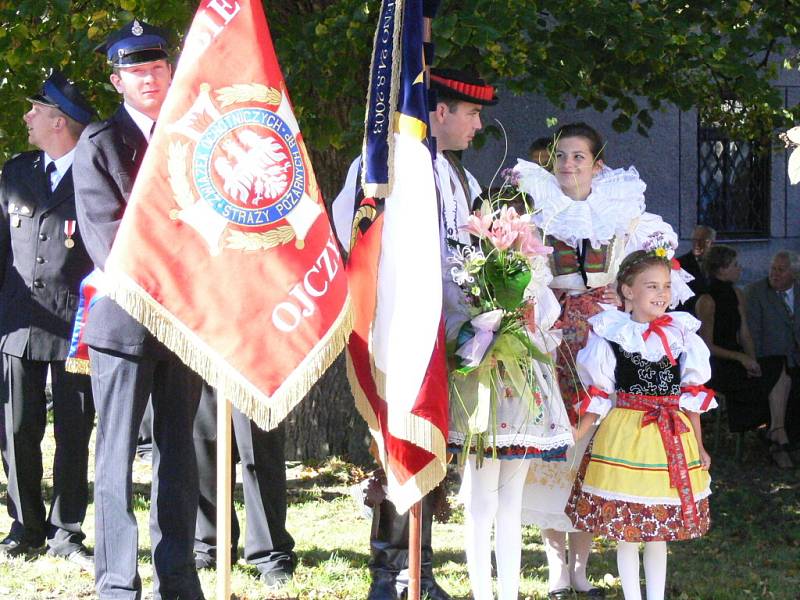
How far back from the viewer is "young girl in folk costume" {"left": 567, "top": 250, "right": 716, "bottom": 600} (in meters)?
4.28

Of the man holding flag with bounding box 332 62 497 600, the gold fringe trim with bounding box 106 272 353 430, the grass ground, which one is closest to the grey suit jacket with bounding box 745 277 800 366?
the grass ground

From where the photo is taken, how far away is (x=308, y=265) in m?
3.76

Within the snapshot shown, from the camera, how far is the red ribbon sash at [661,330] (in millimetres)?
4402

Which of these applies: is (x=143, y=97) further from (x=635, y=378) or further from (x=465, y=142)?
(x=635, y=378)

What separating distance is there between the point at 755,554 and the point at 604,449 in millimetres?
1980

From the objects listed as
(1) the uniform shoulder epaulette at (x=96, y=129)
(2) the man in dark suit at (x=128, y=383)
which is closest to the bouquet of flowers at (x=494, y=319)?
(2) the man in dark suit at (x=128, y=383)

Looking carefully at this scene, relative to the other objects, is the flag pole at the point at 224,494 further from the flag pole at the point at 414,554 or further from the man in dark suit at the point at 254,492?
the man in dark suit at the point at 254,492

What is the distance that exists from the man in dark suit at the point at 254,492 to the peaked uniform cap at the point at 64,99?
4.55 ft

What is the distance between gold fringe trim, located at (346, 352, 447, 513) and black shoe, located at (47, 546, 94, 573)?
68.4 inches

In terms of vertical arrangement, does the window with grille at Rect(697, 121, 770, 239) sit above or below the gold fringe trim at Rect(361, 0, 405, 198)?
above

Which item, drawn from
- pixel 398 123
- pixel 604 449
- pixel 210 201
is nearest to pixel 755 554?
pixel 604 449

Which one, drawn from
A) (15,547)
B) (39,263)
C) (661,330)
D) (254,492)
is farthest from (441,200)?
(15,547)

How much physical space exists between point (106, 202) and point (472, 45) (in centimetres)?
255

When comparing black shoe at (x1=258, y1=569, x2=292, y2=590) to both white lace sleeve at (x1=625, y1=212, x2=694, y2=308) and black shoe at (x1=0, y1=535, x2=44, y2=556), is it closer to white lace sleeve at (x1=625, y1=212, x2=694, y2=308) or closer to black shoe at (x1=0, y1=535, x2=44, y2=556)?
black shoe at (x1=0, y1=535, x2=44, y2=556)
